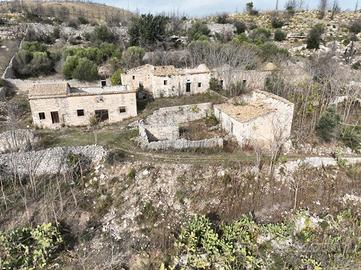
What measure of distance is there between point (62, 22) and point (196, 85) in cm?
5270

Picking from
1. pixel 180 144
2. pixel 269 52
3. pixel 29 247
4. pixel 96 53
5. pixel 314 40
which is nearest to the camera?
pixel 29 247

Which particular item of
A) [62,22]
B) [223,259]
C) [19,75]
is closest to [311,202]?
[223,259]

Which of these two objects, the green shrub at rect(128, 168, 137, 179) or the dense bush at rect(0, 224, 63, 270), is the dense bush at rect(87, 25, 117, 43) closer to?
the green shrub at rect(128, 168, 137, 179)

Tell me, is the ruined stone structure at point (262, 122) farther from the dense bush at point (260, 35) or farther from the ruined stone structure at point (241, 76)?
the dense bush at point (260, 35)

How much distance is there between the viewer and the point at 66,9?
9619 cm

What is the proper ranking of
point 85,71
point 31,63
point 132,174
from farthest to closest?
point 31,63
point 85,71
point 132,174

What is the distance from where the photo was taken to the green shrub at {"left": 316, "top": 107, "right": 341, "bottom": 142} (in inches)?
1092

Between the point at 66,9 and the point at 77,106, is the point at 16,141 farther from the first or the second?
the point at 66,9

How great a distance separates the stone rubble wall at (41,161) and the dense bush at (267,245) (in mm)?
9859

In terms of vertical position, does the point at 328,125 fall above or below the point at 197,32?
below

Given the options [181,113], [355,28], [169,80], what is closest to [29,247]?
[181,113]

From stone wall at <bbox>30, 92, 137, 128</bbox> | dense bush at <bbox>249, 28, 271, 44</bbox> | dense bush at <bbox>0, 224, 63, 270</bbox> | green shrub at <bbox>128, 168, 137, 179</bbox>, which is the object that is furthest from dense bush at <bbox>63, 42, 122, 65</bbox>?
dense bush at <bbox>0, 224, 63, 270</bbox>

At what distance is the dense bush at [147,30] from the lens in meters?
55.1

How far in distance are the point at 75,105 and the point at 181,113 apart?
399 inches
